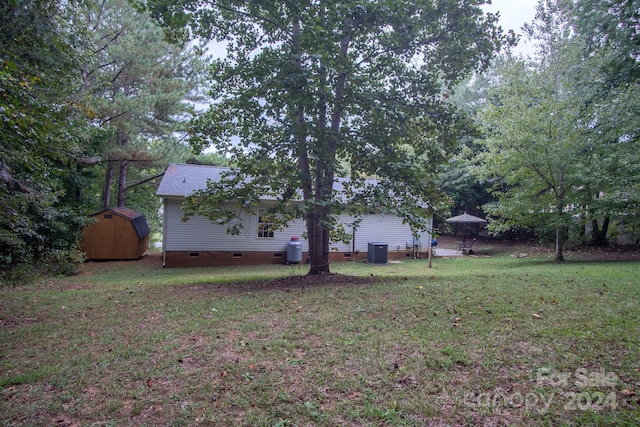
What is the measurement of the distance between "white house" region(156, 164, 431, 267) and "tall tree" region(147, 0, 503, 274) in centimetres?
455

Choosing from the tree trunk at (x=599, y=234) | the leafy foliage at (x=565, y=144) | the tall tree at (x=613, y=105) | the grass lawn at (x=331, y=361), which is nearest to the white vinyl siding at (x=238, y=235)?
the leafy foliage at (x=565, y=144)

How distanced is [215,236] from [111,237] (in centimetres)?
469

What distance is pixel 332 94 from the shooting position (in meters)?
6.82

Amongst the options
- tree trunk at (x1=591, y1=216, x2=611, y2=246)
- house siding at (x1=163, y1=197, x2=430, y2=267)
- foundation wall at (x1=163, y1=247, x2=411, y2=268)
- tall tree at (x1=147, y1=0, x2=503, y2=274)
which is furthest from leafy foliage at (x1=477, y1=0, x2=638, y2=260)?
foundation wall at (x1=163, y1=247, x2=411, y2=268)

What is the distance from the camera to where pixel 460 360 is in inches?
127

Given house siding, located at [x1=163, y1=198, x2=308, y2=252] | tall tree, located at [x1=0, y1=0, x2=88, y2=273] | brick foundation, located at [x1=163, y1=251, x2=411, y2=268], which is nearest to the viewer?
tall tree, located at [x1=0, y1=0, x2=88, y2=273]

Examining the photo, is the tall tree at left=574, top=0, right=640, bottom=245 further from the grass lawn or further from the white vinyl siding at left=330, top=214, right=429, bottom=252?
the white vinyl siding at left=330, top=214, right=429, bottom=252

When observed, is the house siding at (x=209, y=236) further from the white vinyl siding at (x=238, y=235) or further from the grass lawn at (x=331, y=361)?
the grass lawn at (x=331, y=361)

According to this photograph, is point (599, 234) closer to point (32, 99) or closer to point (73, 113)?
point (32, 99)

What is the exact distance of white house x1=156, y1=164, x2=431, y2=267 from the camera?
42.5 ft

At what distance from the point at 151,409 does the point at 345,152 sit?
671 cm

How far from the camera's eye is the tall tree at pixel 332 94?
6.65 m

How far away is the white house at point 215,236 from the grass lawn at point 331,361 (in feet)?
23.8

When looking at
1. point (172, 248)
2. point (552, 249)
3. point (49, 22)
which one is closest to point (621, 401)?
point (49, 22)
